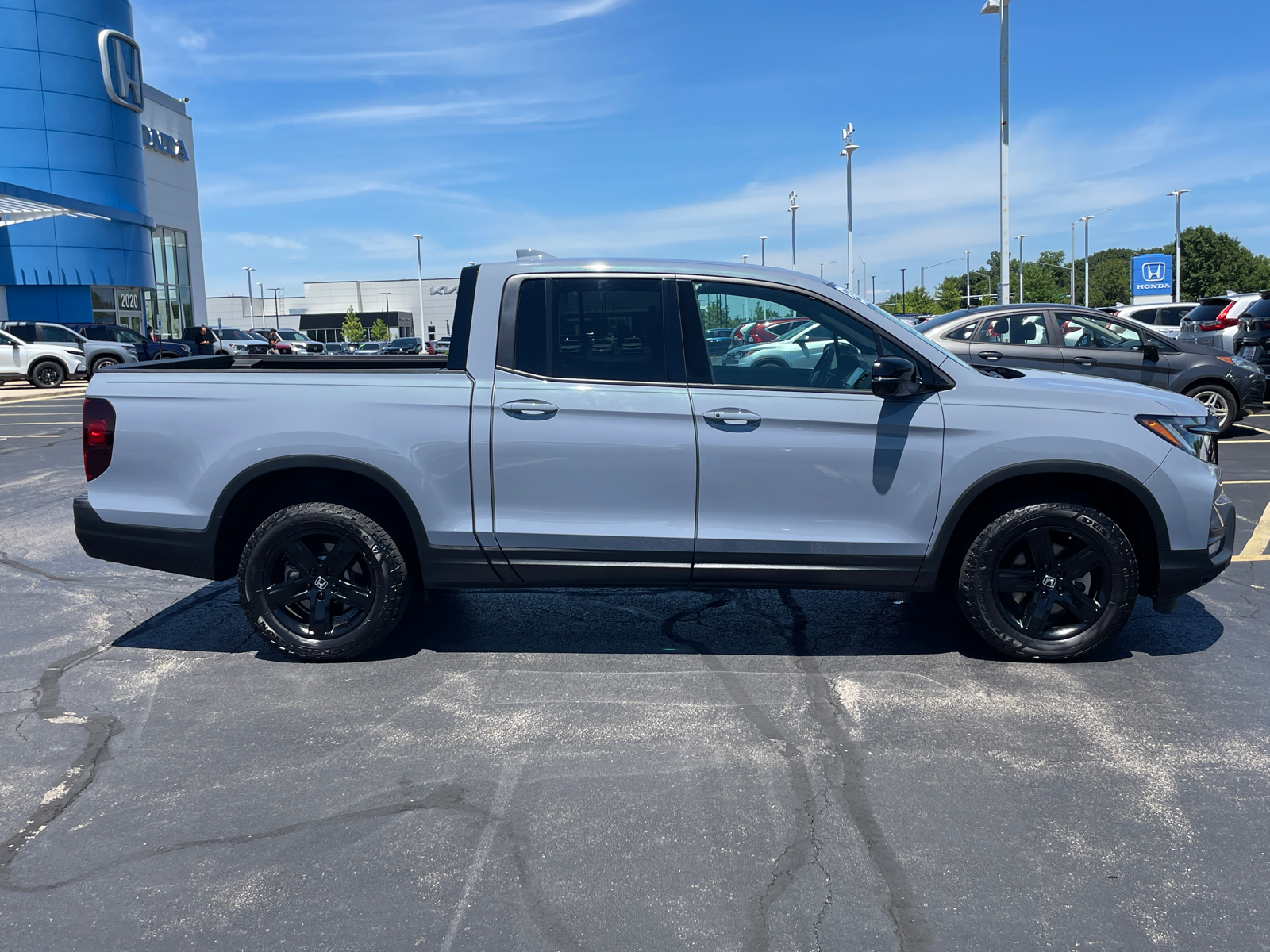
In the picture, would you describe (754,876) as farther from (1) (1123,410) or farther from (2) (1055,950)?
(1) (1123,410)

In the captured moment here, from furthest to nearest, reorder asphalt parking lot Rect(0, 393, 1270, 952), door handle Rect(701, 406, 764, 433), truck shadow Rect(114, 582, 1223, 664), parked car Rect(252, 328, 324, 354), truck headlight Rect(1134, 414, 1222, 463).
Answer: parked car Rect(252, 328, 324, 354) < truck shadow Rect(114, 582, 1223, 664) < truck headlight Rect(1134, 414, 1222, 463) < door handle Rect(701, 406, 764, 433) < asphalt parking lot Rect(0, 393, 1270, 952)

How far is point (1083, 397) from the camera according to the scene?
471cm

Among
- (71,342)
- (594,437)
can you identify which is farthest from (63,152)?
(594,437)

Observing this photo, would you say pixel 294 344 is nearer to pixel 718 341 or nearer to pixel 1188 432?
pixel 718 341

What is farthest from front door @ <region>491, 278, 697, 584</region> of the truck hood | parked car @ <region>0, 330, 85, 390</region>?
parked car @ <region>0, 330, 85, 390</region>

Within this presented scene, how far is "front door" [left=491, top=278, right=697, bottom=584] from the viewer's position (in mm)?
4621

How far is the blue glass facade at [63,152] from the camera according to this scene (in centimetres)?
3709

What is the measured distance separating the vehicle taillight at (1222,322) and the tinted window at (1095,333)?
5706 millimetres

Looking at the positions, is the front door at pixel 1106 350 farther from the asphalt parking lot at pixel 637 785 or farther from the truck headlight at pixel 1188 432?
the truck headlight at pixel 1188 432

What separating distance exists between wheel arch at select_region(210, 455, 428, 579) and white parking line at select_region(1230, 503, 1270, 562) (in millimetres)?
5367

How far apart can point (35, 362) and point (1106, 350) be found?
27.6 meters

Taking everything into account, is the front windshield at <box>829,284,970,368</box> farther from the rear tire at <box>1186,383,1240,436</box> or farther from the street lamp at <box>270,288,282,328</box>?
the street lamp at <box>270,288,282,328</box>

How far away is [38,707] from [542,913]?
2769mm

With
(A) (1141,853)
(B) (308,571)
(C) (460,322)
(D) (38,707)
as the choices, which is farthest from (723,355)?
(D) (38,707)
